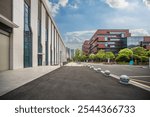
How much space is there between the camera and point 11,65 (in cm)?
2453

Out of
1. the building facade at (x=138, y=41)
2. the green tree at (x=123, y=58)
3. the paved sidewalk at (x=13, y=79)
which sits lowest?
the paved sidewalk at (x=13, y=79)

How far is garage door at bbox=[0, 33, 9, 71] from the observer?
22.2 metres

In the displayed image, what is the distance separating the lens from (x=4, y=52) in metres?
22.9

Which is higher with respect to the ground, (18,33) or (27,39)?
(18,33)

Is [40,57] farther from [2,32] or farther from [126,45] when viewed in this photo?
[126,45]

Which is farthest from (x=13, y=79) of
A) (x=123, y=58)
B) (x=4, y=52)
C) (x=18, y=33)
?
(x=123, y=58)

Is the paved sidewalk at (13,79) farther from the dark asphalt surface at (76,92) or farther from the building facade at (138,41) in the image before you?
the building facade at (138,41)

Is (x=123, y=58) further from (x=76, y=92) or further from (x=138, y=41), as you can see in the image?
(x=76, y=92)

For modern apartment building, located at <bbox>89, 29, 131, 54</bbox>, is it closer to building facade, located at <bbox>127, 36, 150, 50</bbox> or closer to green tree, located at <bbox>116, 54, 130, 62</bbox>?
building facade, located at <bbox>127, 36, 150, 50</bbox>

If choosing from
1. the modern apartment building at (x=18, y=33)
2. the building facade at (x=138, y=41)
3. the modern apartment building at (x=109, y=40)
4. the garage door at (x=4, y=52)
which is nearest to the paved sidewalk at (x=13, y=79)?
the garage door at (x=4, y=52)

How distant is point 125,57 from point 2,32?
181ft

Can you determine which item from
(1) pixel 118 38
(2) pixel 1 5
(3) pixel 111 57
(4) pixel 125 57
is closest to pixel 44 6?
(2) pixel 1 5

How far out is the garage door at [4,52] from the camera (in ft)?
72.8

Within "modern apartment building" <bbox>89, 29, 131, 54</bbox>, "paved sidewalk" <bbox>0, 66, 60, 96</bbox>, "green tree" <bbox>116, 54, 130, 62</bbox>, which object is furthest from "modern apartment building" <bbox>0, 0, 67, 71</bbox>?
"modern apartment building" <bbox>89, 29, 131, 54</bbox>
